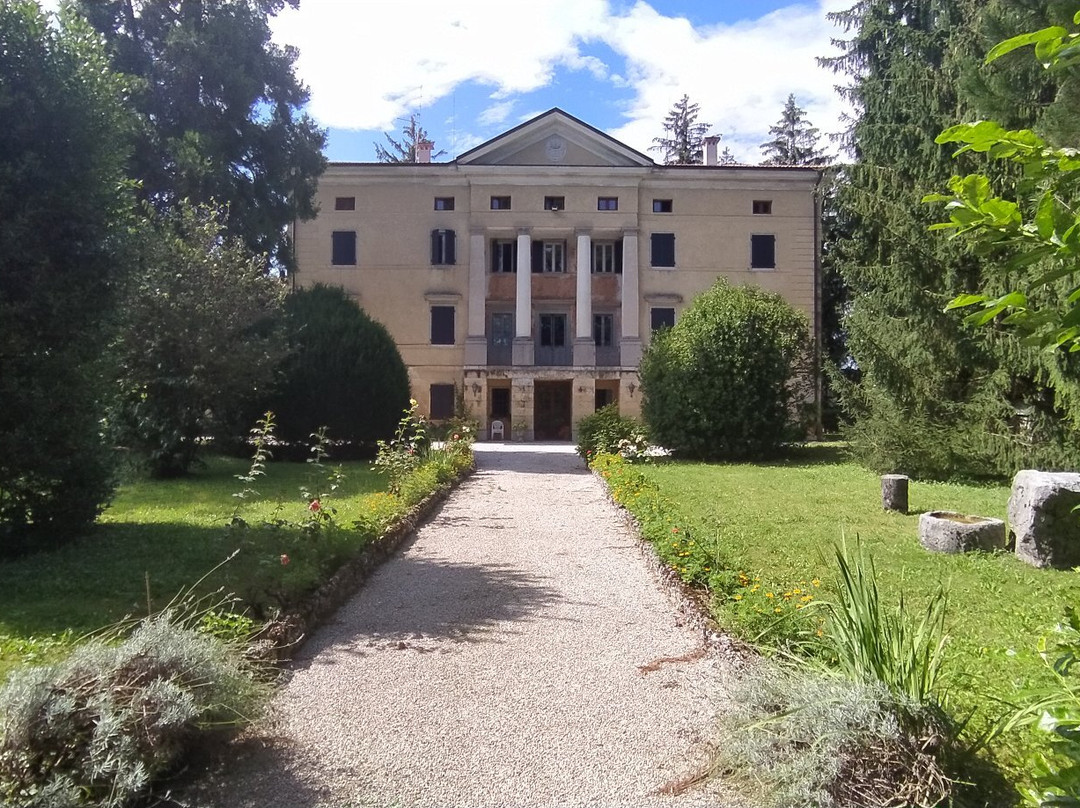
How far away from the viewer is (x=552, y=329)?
33.2 m

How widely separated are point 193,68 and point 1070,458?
75.3 feet

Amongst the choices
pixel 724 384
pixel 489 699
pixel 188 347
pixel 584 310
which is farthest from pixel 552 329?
pixel 489 699

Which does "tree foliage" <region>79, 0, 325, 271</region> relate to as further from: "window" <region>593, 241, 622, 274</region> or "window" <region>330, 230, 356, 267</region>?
"window" <region>593, 241, 622, 274</region>

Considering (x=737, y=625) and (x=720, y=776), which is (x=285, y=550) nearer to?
(x=737, y=625)

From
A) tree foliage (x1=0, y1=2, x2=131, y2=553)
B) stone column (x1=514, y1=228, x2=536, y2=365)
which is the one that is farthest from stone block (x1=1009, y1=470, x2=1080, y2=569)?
stone column (x1=514, y1=228, x2=536, y2=365)

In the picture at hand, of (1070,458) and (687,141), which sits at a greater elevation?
(687,141)

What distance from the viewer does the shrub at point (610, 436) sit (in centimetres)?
1911

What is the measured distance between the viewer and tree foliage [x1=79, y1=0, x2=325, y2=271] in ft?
72.1

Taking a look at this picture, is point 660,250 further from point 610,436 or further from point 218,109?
point 218,109

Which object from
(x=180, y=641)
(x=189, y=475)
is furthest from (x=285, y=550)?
(x=189, y=475)

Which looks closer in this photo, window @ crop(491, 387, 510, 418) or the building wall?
the building wall

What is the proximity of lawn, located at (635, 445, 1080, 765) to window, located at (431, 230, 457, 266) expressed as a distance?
18804 mm

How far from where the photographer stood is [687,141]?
165ft

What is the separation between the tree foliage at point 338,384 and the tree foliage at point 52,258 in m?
10.7
